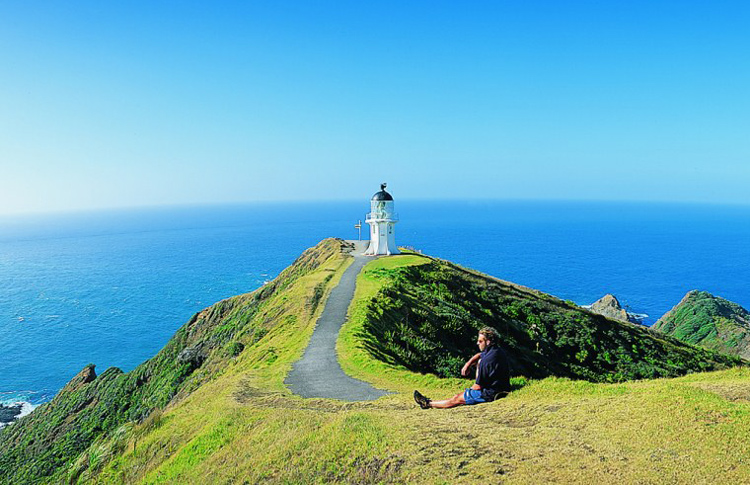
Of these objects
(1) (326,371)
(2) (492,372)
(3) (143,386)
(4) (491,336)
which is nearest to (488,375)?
(2) (492,372)

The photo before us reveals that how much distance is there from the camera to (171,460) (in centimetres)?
1518

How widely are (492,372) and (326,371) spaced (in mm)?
10493

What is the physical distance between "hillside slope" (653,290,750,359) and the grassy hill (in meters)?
32.0

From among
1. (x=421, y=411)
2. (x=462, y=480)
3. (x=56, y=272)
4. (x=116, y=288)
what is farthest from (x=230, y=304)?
(x=56, y=272)

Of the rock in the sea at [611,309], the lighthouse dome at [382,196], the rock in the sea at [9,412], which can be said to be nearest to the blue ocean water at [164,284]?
the rock in the sea at [9,412]

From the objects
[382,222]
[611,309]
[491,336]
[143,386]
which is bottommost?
[611,309]

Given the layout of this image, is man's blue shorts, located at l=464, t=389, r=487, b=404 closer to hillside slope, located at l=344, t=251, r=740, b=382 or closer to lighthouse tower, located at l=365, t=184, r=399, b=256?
hillside slope, located at l=344, t=251, r=740, b=382

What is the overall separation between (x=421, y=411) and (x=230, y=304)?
44694 millimetres

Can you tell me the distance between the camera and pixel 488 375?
13.8 m

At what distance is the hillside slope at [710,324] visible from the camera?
6706 centimetres

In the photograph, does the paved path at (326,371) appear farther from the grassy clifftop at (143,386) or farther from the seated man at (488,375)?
the seated man at (488,375)

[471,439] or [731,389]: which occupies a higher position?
[731,389]

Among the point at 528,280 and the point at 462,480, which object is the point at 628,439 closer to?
the point at 462,480

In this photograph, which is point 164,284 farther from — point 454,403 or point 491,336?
point 491,336
